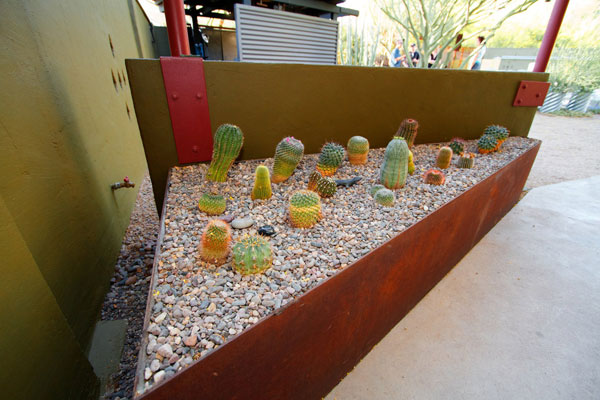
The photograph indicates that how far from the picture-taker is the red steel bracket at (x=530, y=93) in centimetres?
356

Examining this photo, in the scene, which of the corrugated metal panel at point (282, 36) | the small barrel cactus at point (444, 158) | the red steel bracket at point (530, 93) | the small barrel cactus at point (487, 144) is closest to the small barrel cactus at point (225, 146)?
the small barrel cactus at point (444, 158)

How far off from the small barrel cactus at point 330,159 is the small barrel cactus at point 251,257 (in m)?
1.13

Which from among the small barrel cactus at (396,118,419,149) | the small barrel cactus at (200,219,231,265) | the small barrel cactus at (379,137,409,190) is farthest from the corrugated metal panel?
the small barrel cactus at (200,219,231,265)

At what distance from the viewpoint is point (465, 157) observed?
256 cm

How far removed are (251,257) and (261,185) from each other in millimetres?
699

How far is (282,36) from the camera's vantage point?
5.40 meters

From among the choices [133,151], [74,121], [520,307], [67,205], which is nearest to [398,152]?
[520,307]

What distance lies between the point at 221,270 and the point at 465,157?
2.41 meters

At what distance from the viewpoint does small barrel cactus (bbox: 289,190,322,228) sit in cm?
153

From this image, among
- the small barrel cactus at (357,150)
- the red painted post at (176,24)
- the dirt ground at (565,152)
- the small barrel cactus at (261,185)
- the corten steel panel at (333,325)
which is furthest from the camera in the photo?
the dirt ground at (565,152)

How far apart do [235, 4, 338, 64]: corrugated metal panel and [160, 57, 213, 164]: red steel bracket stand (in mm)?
3119

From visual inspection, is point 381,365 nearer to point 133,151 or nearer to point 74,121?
point 74,121

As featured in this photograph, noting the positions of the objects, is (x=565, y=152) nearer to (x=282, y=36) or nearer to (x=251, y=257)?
(x=282, y=36)

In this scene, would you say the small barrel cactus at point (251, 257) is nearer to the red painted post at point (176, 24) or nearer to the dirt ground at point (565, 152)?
the red painted post at point (176, 24)
